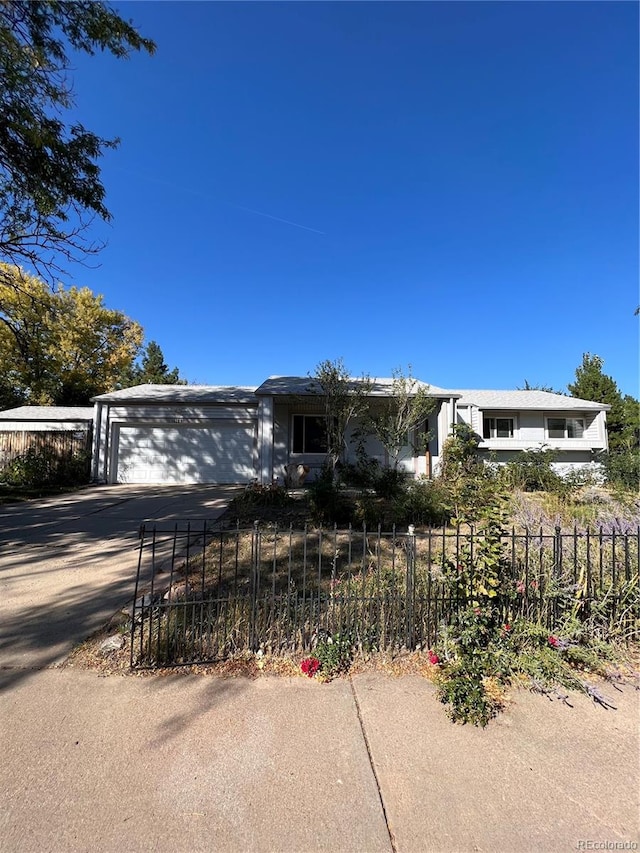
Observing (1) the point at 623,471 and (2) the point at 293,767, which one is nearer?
(2) the point at 293,767

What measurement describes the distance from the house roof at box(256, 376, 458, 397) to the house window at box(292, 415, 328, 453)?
1.34 meters

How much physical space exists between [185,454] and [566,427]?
17004 mm

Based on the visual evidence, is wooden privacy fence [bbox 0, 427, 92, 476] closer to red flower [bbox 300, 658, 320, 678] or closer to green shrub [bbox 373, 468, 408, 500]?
green shrub [bbox 373, 468, 408, 500]

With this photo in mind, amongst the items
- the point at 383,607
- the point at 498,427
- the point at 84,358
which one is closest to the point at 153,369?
the point at 84,358

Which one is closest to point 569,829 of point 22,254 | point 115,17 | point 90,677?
point 90,677

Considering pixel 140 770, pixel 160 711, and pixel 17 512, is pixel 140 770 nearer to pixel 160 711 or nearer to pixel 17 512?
pixel 160 711

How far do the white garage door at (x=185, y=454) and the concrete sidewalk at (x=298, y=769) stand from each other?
11.3 metres

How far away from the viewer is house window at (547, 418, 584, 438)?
1831cm

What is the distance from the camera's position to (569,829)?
1708mm

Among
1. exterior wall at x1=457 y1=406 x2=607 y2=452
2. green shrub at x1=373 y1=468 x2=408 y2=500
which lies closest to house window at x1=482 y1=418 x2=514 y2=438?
exterior wall at x1=457 y1=406 x2=607 y2=452

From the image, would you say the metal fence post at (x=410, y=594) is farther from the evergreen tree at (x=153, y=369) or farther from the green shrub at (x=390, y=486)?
the evergreen tree at (x=153, y=369)

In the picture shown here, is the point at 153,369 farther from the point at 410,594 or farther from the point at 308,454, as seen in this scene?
the point at 410,594

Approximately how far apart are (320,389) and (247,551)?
7715mm

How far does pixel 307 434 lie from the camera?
14359mm
